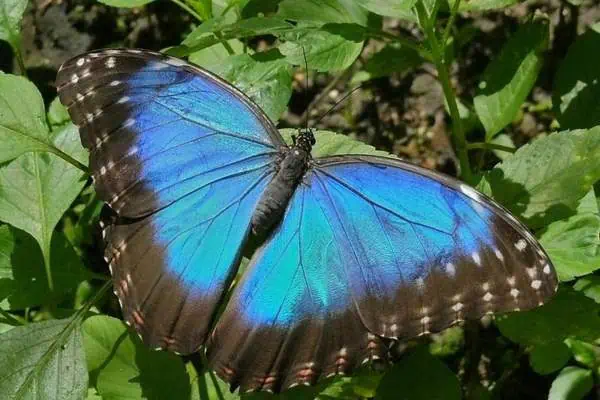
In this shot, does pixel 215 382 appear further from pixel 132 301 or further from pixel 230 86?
pixel 230 86

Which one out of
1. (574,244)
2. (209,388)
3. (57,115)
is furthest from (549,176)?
(57,115)

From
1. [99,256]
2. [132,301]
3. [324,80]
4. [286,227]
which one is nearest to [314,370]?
[286,227]

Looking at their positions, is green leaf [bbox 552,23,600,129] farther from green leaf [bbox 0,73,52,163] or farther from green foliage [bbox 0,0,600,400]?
green leaf [bbox 0,73,52,163]

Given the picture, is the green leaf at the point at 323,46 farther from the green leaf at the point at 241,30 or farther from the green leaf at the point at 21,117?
the green leaf at the point at 21,117

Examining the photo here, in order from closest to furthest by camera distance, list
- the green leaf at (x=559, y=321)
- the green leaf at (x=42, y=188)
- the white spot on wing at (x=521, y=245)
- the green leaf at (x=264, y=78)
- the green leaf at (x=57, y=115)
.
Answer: the white spot on wing at (x=521, y=245)
the green leaf at (x=559, y=321)
the green leaf at (x=264, y=78)
the green leaf at (x=42, y=188)
the green leaf at (x=57, y=115)

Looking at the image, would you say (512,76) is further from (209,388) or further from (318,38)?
(209,388)

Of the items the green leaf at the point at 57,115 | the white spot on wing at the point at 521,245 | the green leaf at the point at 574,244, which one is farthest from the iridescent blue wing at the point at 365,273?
the green leaf at the point at 57,115
